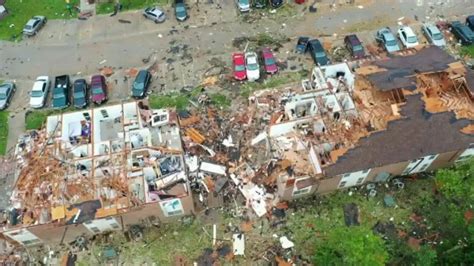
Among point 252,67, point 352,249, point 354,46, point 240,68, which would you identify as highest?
point 354,46

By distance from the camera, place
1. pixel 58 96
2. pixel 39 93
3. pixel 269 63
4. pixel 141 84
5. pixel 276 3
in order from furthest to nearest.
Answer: pixel 276 3, pixel 269 63, pixel 141 84, pixel 39 93, pixel 58 96

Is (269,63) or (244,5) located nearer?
(269,63)

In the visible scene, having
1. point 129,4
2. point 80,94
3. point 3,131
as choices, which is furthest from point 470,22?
point 3,131

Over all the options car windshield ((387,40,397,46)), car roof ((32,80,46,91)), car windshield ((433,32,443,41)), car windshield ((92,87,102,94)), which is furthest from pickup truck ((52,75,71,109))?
car windshield ((433,32,443,41))

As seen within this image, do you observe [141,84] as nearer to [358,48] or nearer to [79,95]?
[79,95]

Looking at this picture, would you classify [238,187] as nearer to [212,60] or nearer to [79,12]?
[212,60]
